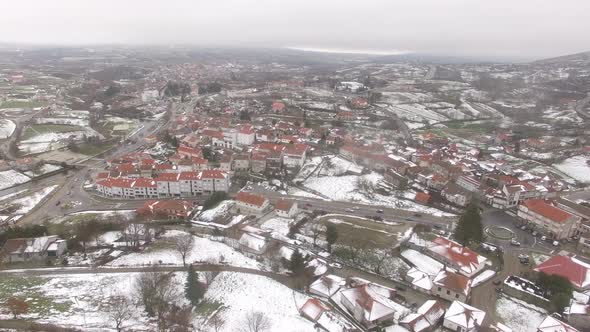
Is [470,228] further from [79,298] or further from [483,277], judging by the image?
[79,298]

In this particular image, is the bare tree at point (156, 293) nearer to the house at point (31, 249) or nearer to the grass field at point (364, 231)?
the house at point (31, 249)

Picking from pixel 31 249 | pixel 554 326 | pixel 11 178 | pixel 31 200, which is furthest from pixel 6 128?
pixel 554 326

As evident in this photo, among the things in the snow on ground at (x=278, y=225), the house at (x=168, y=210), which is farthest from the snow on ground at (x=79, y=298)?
the snow on ground at (x=278, y=225)

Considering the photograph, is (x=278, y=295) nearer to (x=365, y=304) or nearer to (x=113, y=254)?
(x=365, y=304)

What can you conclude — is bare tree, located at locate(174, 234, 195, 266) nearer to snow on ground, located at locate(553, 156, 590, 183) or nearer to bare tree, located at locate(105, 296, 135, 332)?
bare tree, located at locate(105, 296, 135, 332)

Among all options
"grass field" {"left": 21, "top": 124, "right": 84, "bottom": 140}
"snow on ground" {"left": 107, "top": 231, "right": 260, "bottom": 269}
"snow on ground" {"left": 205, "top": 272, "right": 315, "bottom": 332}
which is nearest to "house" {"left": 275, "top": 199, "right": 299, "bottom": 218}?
"snow on ground" {"left": 107, "top": 231, "right": 260, "bottom": 269}

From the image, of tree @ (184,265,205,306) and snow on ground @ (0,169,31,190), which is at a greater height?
tree @ (184,265,205,306)
